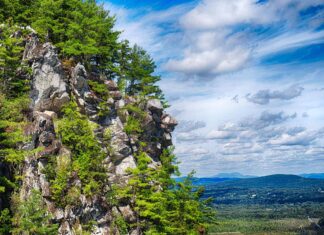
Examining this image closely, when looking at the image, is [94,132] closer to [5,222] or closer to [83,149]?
[83,149]

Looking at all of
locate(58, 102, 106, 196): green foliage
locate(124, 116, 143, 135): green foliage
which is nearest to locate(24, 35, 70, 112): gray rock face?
locate(58, 102, 106, 196): green foliage

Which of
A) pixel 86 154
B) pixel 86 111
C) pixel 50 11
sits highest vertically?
pixel 50 11

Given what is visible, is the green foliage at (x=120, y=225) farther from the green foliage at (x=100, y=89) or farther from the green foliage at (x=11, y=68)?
the green foliage at (x=11, y=68)

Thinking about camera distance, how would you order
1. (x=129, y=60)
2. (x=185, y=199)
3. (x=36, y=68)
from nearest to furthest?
1. (x=36, y=68)
2. (x=185, y=199)
3. (x=129, y=60)

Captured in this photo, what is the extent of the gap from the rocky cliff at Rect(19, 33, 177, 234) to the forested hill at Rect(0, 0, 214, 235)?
116 millimetres

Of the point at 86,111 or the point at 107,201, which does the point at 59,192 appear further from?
the point at 86,111

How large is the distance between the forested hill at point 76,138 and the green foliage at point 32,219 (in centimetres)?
10

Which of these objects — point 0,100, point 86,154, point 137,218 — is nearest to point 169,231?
point 137,218

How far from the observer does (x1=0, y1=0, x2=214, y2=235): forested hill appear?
38594mm

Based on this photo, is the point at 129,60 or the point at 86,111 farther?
the point at 129,60

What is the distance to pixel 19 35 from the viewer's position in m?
49.2

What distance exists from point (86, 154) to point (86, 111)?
25.3ft

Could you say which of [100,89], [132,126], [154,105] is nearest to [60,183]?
[100,89]

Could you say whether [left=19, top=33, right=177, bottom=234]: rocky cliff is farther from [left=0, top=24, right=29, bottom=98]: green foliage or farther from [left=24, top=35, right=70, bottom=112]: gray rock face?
[left=0, top=24, right=29, bottom=98]: green foliage
